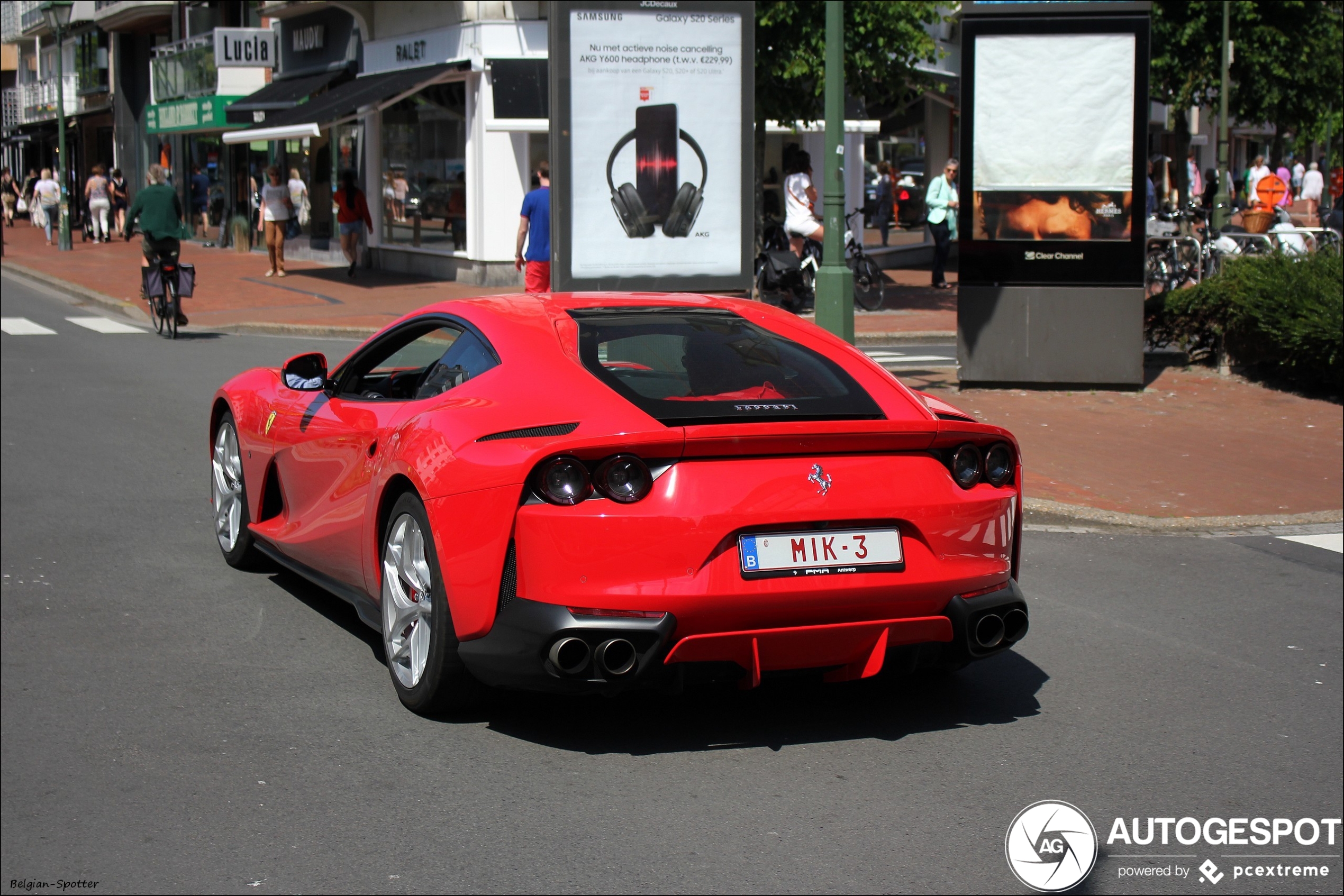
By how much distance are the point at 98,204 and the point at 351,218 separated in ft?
48.1

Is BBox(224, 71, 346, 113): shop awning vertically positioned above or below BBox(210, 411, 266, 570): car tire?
above

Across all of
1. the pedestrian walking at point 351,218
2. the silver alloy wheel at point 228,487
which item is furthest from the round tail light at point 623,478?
the pedestrian walking at point 351,218

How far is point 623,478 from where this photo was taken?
14.0 feet

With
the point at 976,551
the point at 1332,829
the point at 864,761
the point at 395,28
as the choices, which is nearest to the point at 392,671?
the point at 864,761

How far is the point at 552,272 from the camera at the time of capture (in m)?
12.1

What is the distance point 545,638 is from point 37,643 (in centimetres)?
255

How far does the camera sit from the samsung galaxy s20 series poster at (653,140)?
11.9 m

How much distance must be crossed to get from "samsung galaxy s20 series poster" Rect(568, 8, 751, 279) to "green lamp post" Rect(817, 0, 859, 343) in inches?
30.7

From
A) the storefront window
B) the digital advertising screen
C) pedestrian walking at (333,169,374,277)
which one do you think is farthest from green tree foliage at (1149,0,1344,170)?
the digital advertising screen

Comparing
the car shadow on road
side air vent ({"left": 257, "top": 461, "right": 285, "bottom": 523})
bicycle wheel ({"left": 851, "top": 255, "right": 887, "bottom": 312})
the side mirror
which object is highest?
bicycle wheel ({"left": 851, "top": 255, "right": 887, "bottom": 312})

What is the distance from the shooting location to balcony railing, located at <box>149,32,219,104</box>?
3822 centimetres

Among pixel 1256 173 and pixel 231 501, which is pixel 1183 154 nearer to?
pixel 1256 173

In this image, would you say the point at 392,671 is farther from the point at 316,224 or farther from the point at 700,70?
the point at 316,224

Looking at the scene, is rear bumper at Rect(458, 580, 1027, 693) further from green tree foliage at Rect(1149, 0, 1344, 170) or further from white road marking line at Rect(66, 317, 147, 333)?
green tree foliage at Rect(1149, 0, 1344, 170)
